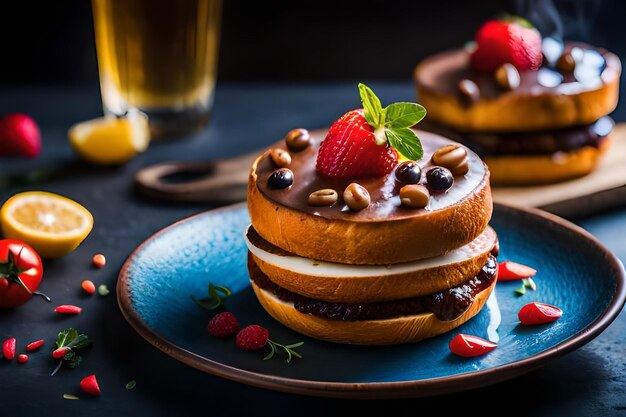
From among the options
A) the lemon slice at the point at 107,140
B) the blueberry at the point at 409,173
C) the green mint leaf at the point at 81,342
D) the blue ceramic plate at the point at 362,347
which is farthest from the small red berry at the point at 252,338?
the lemon slice at the point at 107,140

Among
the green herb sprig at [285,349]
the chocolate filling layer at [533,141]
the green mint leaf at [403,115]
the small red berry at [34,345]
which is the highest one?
the green mint leaf at [403,115]

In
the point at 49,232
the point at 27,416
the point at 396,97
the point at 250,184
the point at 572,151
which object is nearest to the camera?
the point at 27,416

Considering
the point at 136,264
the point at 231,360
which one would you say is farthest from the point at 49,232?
the point at 231,360

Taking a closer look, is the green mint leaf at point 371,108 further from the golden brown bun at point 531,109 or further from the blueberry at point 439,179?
the golden brown bun at point 531,109

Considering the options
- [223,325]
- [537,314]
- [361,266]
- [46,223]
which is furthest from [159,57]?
[537,314]

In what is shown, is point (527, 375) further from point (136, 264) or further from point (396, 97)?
point (396, 97)

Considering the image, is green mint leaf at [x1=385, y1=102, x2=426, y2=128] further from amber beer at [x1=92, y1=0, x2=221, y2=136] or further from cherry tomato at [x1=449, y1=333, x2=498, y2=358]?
amber beer at [x1=92, y1=0, x2=221, y2=136]
